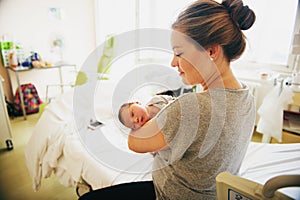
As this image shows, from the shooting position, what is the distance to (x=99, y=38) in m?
2.99

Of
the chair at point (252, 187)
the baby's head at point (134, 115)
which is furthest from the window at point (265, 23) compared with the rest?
the chair at point (252, 187)

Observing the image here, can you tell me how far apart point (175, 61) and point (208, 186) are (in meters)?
0.37

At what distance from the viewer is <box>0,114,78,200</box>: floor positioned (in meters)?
1.38

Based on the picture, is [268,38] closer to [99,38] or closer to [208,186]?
[208,186]

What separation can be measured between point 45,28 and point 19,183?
1.99 m

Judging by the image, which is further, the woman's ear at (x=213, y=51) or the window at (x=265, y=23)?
the window at (x=265, y=23)

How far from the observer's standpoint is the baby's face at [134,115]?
0.61 meters

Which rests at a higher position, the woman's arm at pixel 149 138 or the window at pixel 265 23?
the window at pixel 265 23

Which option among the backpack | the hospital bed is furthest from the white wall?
the hospital bed

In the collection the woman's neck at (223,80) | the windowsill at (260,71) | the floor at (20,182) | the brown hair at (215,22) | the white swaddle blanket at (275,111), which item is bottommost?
the floor at (20,182)

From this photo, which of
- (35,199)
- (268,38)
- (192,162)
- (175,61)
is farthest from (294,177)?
(268,38)

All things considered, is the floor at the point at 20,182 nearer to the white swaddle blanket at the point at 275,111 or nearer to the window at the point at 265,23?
the white swaddle blanket at the point at 275,111

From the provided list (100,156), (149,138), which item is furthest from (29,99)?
(149,138)

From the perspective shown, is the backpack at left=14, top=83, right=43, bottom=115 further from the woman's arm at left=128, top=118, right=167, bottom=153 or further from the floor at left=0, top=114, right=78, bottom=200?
the woman's arm at left=128, top=118, right=167, bottom=153
